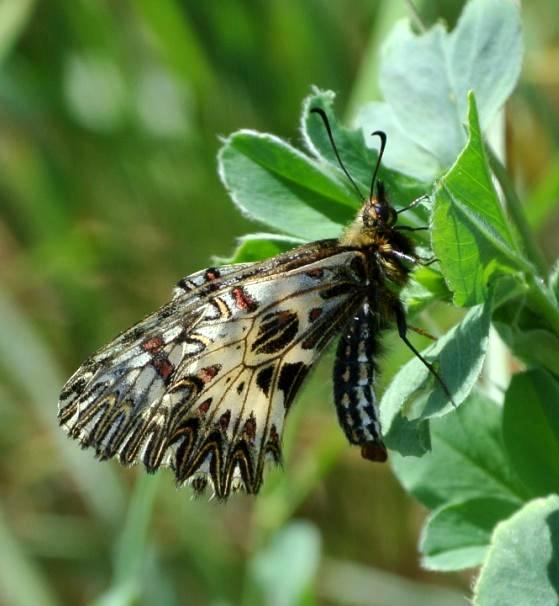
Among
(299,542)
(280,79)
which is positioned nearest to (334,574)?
(299,542)

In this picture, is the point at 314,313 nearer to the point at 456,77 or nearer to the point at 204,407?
the point at 204,407

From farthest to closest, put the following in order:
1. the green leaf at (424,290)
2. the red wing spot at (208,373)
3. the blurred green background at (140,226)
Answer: the blurred green background at (140,226)
the red wing spot at (208,373)
the green leaf at (424,290)

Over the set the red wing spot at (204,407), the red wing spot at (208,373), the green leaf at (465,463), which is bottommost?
the green leaf at (465,463)

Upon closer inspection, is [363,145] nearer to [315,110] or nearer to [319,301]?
[315,110]

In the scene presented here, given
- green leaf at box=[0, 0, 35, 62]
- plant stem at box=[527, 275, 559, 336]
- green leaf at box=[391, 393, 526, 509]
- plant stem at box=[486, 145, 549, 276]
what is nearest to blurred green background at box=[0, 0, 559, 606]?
green leaf at box=[0, 0, 35, 62]

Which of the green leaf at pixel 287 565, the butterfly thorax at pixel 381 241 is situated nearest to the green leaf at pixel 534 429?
the butterfly thorax at pixel 381 241

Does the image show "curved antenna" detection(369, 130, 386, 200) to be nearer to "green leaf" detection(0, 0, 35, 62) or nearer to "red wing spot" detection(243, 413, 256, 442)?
"red wing spot" detection(243, 413, 256, 442)

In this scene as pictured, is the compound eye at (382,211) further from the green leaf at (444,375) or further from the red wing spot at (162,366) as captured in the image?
the red wing spot at (162,366)
